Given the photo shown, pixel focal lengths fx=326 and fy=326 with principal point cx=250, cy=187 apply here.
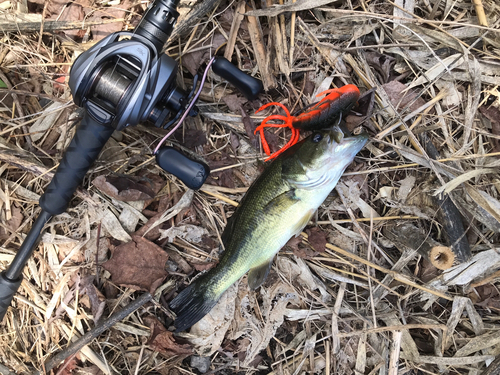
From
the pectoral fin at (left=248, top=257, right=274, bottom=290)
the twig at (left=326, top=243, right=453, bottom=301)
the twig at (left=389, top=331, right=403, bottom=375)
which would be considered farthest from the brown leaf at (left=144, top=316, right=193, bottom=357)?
the twig at (left=389, top=331, right=403, bottom=375)

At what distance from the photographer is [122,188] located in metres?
2.94

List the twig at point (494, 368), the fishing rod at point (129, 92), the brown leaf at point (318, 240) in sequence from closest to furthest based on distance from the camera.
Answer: the fishing rod at point (129, 92) < the twig at point (494, 368) < the brown leaf at point (318, 240)

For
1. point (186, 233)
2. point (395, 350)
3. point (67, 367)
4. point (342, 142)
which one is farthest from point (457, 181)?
point (67, 367)

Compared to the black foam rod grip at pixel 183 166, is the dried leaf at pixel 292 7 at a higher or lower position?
higher

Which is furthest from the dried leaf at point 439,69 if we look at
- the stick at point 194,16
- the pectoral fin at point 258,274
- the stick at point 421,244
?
the pectoral fin at point 258,274

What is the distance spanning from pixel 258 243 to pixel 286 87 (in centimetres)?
143

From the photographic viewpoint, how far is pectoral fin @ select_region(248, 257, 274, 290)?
113 inches

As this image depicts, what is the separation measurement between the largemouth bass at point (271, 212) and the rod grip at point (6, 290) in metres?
1.37

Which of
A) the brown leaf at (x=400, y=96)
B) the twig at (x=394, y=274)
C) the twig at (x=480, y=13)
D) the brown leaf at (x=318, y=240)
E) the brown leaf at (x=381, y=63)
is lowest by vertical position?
the twig at (x=394, y=274)

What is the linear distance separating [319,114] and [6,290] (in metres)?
3.07

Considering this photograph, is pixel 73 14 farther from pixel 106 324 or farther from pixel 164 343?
pixel 164 343

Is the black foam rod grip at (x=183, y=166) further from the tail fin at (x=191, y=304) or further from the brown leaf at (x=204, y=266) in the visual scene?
the tail fin at (x=191, y=304)

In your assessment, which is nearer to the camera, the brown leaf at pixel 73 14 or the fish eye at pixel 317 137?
the fish eye at pixel 317 137

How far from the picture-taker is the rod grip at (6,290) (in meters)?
2.83
